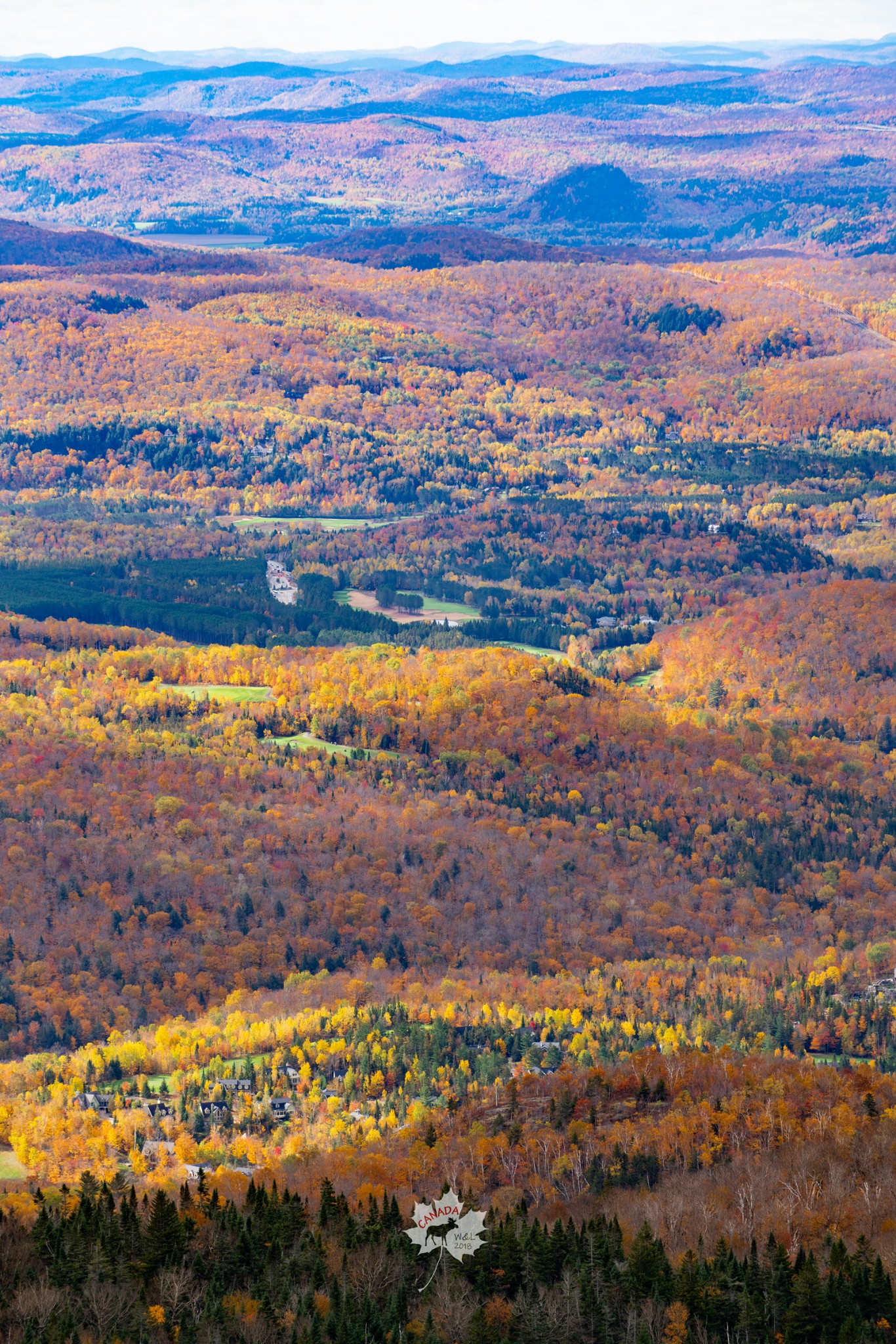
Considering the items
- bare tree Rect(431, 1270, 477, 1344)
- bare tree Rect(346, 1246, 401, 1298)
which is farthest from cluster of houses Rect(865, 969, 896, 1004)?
bare tree Rect(346, 1246, 401, 1298)

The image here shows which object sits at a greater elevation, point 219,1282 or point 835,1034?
point 219,1282

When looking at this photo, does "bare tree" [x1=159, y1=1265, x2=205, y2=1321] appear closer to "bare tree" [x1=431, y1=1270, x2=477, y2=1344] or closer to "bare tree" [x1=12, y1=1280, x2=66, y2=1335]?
"bare tree" [x1=12, y1=1280, x2=66, y2=1335]

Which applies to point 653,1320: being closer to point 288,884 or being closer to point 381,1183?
point 381,1183

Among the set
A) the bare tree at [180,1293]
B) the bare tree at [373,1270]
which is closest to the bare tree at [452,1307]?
the bare tree at [373,1270]

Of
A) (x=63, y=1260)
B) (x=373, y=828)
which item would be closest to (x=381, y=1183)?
(x=63, y=1260)

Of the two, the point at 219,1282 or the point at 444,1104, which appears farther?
the point at 444,1104

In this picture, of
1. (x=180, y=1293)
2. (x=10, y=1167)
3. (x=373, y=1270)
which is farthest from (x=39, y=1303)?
(x=10, y=1167)

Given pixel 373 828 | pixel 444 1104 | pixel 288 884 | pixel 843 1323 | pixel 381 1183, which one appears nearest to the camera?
pixel 843 1323

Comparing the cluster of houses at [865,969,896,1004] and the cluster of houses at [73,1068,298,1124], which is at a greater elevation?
the cluster of houses at [73,1068,298,1124]
